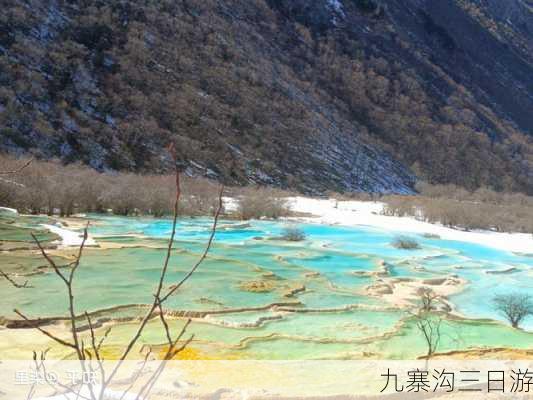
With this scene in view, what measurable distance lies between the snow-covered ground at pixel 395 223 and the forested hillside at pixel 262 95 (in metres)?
8.42

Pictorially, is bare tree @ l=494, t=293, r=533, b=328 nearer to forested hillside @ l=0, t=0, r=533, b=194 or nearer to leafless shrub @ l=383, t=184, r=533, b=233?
leafless shrub @ l=383, t=184, r=533, b=233

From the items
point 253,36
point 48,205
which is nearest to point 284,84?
point 253,36

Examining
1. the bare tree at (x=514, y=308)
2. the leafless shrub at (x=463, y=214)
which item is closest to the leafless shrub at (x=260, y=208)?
the leafless shrub at (x=463, y=214)

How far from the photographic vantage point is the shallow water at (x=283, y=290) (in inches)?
247

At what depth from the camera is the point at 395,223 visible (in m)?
20.3

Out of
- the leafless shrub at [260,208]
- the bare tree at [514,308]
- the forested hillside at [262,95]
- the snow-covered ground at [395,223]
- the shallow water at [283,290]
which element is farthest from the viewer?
the forested hillside at [262,95]

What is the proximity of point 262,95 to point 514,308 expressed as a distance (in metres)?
32.1

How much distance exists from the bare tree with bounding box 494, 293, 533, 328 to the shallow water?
0.48 ft

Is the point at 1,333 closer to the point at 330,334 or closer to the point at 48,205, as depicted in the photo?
the point at 330,334

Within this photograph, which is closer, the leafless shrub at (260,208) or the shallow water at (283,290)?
the shallow water at (283,290)

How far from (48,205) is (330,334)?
40.8 ft

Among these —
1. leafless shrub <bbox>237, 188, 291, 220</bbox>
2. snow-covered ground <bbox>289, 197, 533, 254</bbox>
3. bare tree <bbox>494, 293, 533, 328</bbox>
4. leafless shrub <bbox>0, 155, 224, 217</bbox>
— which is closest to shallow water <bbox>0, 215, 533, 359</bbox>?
bare tree <bbox>494, 293, 533, 328</bbox>

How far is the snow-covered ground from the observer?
1769 cm

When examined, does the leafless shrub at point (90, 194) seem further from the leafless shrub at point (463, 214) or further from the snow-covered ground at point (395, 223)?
the leafless shrub at point (463, 214)
